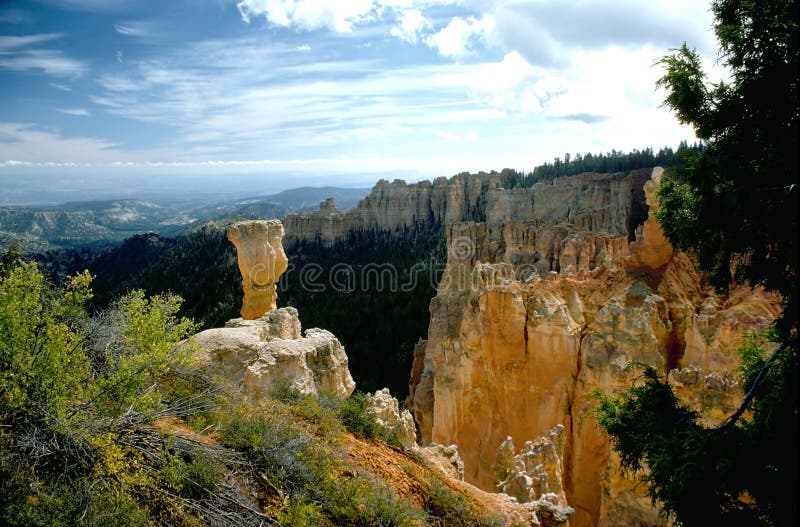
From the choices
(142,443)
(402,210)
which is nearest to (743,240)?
(142,443)

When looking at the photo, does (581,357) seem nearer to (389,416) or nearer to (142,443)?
(389,416)

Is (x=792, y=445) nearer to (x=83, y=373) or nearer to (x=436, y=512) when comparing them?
(x=436, y=512)

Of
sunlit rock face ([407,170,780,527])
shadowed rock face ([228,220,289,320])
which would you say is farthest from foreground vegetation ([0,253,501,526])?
shadowed rock face ([228,220,289,320])

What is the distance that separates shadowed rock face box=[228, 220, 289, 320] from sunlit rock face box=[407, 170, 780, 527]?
25.6 feet

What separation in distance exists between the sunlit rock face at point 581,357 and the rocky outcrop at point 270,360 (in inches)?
183

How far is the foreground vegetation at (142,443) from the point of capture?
15.1 ft

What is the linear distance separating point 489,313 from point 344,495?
35.2 feet

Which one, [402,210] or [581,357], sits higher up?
[402,210]

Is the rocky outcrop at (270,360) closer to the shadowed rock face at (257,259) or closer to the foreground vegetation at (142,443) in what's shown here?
the foreground vegetation at (142,443)

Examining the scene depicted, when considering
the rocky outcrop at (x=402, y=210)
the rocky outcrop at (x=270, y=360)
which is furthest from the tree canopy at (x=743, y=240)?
the rocky outcrop at (x=402, y=210)

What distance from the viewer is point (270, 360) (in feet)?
30.1

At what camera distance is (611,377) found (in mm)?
12234

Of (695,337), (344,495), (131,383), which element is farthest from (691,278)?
(131,383)

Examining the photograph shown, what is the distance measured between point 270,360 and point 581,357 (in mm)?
9529
